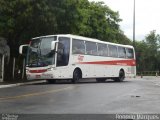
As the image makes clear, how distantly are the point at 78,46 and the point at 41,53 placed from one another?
10.1 feet

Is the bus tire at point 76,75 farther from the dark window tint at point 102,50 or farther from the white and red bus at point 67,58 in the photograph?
the dark window tint at point 102,50

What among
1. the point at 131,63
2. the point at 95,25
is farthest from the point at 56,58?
the point at 95,25

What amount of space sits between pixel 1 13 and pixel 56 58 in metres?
7.21

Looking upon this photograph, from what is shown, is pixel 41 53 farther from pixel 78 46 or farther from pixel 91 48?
pixel 91 48

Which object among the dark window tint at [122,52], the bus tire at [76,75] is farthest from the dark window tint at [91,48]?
the dark window tint at [122,52]

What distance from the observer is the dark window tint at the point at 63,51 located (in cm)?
3136

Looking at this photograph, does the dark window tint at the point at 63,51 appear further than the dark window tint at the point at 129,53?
No

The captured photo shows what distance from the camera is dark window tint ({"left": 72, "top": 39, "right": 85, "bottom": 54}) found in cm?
3244

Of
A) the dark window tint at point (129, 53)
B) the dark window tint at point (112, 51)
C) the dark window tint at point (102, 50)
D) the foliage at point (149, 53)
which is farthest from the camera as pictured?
the foliage at point (149, 53)

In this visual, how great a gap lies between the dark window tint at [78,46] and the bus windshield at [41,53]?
191cm

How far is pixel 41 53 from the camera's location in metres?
31.3

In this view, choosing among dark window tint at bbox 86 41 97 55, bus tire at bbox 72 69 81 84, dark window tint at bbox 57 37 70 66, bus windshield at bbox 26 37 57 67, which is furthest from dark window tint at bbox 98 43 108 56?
bus windshield at bbox 26 37 57 67

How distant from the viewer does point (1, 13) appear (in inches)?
1400

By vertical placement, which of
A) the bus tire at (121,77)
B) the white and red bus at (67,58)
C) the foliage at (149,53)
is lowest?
the bus tire at (121,77)
